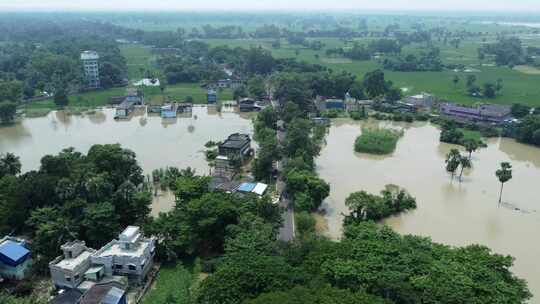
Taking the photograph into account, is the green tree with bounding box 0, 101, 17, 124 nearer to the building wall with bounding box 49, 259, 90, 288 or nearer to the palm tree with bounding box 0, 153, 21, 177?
the palm tree with bounding box 0, 153, 21, 177

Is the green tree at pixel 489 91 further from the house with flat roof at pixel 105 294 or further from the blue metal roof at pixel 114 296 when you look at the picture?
the blue metal roof at pixel 114 296

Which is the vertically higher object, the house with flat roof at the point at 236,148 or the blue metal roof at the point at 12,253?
the house with flat roof at the point at 236,148

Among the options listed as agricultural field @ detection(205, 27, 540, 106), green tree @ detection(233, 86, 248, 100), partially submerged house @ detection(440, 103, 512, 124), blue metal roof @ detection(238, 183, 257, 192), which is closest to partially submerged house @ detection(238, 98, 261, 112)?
green tree @ detection(233, 86, 248, 100)

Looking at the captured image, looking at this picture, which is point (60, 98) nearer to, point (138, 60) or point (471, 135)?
point (138, 60)

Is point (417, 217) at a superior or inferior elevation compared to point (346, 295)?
inferior

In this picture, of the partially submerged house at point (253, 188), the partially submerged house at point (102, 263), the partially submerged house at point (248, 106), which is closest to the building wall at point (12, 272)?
the partially submerged house at point (102, 263)

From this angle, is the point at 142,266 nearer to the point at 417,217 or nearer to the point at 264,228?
the point at 264,228

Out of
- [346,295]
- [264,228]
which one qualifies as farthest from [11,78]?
[346,295]

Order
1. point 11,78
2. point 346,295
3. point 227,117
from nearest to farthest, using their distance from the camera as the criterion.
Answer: point 346,295, point 227,117, point 11,78
